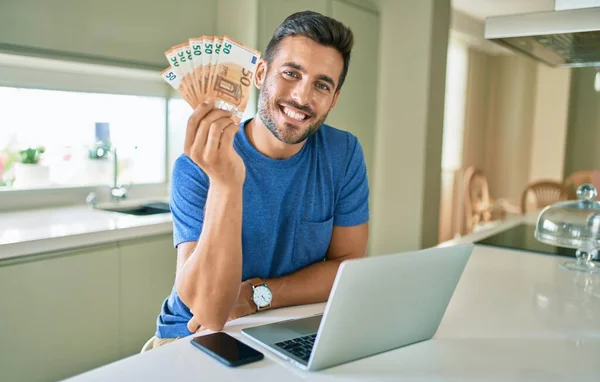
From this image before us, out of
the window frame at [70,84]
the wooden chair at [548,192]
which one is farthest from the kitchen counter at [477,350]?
the wooden chair at [548,192]

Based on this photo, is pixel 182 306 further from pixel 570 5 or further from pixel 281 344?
pixel 570 5

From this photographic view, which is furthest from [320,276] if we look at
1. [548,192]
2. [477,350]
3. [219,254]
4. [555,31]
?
[548,192]

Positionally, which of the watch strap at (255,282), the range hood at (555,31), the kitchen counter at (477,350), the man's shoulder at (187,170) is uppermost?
the range hood at (555,31)

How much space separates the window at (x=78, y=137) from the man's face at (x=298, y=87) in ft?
6.07

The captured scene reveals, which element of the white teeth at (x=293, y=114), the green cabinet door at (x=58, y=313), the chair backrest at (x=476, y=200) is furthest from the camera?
the chair backrest at (x=476, y=200)

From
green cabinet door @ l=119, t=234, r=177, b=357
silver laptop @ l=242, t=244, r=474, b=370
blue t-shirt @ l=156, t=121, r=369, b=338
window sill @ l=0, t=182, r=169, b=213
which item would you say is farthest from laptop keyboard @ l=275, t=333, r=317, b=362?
window sill @ l=0, t=182, r=169, b=213

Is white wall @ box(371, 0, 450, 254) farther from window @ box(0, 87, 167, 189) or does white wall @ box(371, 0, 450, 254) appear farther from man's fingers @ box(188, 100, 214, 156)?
man's fingers @ box(188, 100, 214, 156)

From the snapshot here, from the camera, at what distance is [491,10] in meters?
5.52

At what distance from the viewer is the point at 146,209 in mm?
2980

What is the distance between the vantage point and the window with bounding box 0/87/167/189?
266 cm

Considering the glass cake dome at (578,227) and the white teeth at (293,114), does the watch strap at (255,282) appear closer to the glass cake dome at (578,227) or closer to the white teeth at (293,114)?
the white teeth at (293,114)

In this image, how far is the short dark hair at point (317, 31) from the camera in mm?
1300

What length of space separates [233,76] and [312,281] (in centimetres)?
53

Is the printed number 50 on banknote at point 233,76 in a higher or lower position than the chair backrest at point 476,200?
higher
